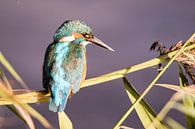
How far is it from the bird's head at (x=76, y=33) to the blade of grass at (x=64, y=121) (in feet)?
2.68

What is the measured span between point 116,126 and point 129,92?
1.42 feet

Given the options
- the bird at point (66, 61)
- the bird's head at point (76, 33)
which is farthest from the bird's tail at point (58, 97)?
the bird's head at point (76, 33)

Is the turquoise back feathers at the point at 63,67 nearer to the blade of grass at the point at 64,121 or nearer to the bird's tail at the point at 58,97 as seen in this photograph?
the bird's tail at the point at 58,97

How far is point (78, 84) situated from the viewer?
6.59 ft

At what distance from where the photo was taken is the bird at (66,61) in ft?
6.17

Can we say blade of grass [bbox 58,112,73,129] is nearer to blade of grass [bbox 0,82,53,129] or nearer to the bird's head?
blade of grass [bbox 0,82,53,129]

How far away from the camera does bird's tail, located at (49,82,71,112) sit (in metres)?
1.76

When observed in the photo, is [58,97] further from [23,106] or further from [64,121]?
[23,106]

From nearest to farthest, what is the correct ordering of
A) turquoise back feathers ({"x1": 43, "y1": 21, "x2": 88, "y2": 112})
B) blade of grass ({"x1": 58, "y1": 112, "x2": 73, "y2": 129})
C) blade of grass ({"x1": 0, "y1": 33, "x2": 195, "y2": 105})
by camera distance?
blade of grass ({"x1": 58, "y1": 112, "x2": 73, "y2": 129})
blade of grass ({"x1": 0, "y1": 33, "x2": 195, "y2": 105})
turquoise back feathers ({"x1": 43, "y1": 21, "x2": 88, "y2": 112})

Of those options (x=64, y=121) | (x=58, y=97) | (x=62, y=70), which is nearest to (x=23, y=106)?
(x=64, y=121)

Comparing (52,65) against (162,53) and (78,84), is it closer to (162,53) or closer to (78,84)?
(78,84)

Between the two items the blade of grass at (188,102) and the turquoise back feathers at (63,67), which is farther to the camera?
the turquoise back feathers at (63,67)

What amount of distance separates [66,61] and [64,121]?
2.41 ft

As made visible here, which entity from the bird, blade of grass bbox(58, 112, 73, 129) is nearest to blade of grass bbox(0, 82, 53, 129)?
blade of grass bbox(58, 112, 73, 129)
